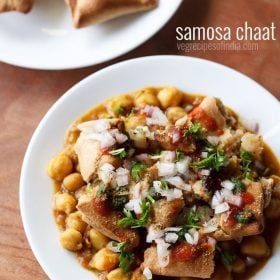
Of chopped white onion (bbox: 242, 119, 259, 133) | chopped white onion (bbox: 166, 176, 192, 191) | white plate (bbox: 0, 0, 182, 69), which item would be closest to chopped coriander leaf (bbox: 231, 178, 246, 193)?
chopped white onion (bbox: 166, 176, 192, 191)

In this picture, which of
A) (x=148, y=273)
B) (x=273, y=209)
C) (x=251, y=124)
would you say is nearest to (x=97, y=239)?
(x=148, y=273)

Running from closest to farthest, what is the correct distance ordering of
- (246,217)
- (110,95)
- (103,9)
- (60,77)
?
(246,217) < (110,95) < (103,9) < (60,77)

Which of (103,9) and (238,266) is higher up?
(103,9)

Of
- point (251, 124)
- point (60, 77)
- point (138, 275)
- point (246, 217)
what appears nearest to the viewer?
point (246, 217)

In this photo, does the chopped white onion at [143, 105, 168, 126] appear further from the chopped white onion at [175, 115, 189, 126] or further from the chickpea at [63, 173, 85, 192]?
the chickpea at [63, 173, 85, 192]

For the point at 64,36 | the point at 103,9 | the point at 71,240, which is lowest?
the point at 71,240

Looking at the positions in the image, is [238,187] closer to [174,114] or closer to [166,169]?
[166,169]

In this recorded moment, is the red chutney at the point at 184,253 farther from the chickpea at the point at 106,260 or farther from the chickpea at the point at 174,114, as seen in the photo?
the chickpea at the point at 174,114

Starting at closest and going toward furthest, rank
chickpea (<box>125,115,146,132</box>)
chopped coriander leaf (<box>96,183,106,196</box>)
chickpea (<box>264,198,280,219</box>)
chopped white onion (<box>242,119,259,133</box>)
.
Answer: chopped coriander leaf (<box>96,183,106,196</box>) < chickpea (<box>264,198,280,219</box>) < chickpea (<box>125,115,146,132</box>) < chopped white onion (<box>242,119,259,133</box>)
